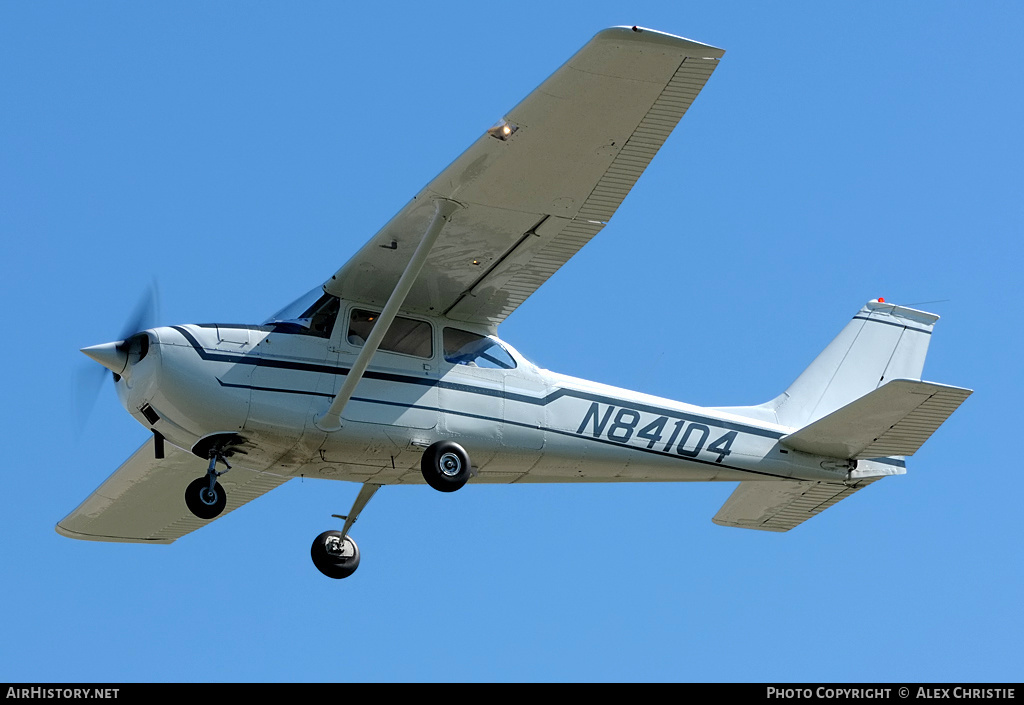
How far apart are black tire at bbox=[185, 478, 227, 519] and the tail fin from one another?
6437 mm

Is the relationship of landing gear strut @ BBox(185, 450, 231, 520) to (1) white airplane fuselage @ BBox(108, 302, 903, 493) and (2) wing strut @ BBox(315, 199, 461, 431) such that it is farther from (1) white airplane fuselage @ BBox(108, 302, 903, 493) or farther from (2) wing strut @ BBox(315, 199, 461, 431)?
(2) wing strut @ BBox(315, 199, 461, 431)

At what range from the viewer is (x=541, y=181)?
1165 centimetres

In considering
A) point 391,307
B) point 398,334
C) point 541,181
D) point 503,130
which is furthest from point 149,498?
point 503,130

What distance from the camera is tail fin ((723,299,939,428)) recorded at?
49.8 ft

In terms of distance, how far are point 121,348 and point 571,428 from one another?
156 inches

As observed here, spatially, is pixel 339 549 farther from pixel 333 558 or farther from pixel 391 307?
pixel 391 307

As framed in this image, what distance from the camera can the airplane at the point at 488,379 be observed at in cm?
1118

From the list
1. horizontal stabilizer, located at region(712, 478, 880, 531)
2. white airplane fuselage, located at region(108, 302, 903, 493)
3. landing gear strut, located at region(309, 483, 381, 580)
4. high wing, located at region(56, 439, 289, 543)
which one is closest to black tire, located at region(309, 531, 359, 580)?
landing gear strut, located at region(309, 483, 381, 580)

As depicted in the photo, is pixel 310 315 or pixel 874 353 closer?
pixel 310 315

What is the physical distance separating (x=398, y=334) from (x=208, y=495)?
2.14 metres

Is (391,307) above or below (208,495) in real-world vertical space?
above

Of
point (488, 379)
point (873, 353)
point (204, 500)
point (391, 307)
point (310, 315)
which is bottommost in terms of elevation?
point (204, 500)

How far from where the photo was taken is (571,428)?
12930 mm
